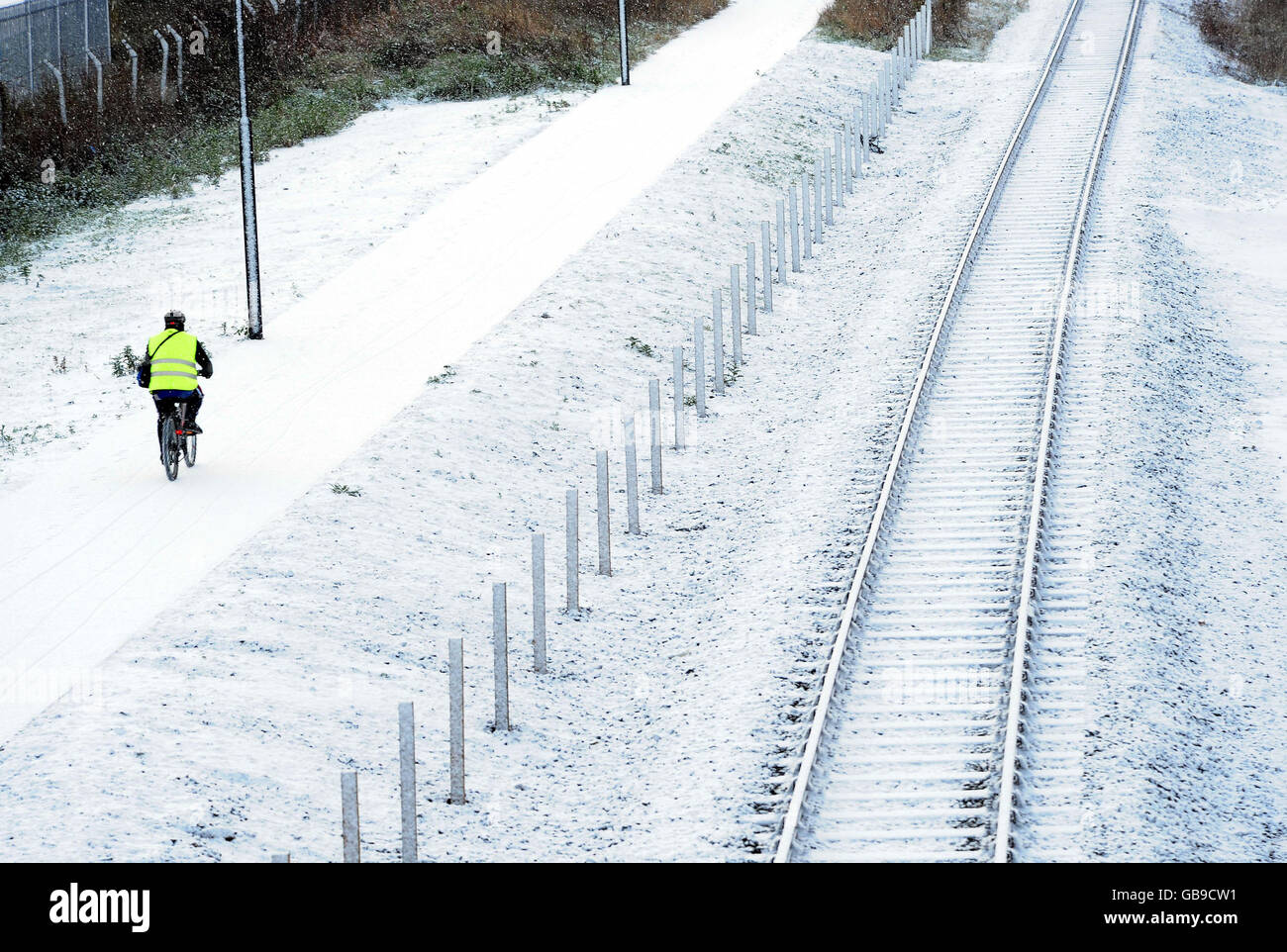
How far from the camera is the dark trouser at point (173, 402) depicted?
52.0ft

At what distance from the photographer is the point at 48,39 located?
104 ft

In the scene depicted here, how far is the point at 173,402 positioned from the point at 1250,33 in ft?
128

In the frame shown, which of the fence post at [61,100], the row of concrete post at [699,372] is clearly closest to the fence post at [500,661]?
the row of concrete post at [699,372]

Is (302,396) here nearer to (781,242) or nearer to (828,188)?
(781,242)

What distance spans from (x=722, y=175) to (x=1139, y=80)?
1310cm

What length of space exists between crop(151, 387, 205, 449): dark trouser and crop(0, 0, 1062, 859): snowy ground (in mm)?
681

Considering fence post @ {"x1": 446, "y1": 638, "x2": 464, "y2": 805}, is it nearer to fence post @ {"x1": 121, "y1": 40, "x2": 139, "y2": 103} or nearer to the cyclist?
the cyclist

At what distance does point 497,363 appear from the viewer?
771 inches

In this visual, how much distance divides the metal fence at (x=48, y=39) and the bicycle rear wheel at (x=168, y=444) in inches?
680

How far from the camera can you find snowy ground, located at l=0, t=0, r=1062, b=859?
1084 cm

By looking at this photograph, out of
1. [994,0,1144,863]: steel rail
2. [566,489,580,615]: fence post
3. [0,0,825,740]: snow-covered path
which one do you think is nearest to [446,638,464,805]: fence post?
[0,0,825,740]: snow-covered path

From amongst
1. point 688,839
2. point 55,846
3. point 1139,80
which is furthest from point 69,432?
point 1139,80
